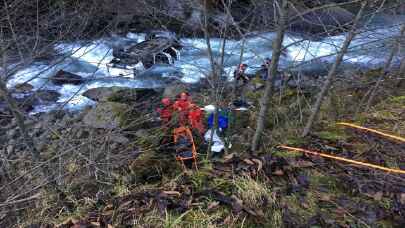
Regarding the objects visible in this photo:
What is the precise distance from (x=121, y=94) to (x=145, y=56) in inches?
75.8

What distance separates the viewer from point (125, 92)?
8984 millimetres

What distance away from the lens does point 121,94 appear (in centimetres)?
892

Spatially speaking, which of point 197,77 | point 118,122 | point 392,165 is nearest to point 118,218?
point 392,165

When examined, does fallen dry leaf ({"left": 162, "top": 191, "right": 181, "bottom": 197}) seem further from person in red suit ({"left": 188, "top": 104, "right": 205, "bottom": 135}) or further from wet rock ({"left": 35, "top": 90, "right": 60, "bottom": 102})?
wet rock ({"left": 35, "top": 90, "right": 60, "bottom": 102})

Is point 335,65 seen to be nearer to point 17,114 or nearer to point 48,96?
point 17,114

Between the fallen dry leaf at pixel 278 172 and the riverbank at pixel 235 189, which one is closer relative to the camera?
the riverbank at pixel 235 189

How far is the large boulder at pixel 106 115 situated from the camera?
696cm

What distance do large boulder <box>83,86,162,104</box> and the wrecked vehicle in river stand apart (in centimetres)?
126

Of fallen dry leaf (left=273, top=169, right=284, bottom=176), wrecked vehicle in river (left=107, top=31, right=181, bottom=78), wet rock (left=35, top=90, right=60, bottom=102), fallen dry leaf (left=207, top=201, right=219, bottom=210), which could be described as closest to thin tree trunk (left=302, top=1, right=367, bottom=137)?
fallen dry leaf (left=273, top=169, right=284, bottom=176)

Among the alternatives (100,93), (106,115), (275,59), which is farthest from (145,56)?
(275,59)

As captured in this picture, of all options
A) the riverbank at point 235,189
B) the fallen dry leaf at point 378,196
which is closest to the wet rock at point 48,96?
the riverbank at point 235,189

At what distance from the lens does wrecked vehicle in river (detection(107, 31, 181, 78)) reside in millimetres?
10570

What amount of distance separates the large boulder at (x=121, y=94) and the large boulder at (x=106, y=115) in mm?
751

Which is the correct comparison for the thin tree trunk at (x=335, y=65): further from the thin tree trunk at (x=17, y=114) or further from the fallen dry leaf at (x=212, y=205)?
the thin tree trunk at (x=17, y=114)
